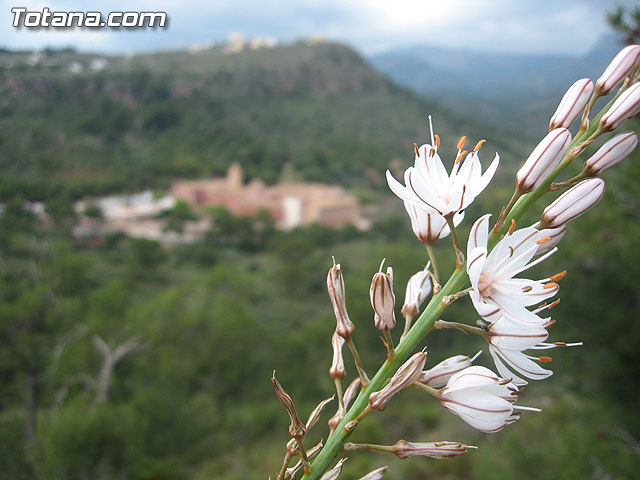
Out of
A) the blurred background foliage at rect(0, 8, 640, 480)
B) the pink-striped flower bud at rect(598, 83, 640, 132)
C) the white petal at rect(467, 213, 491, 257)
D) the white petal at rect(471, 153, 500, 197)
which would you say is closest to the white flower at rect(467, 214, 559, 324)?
the white petal at rect(467, 213, 491, 257)

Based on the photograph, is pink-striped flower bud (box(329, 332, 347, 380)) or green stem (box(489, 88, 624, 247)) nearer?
green stem (box(489, 88, 624, 247))

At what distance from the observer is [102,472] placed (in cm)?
1143

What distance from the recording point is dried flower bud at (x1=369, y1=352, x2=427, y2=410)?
3.08 ft

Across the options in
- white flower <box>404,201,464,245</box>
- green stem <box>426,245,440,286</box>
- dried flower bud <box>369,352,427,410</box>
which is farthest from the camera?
white flower <box>404,201,464,245</box>

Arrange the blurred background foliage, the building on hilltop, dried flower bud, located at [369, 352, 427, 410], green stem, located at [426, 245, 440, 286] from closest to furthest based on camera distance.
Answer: dried flower bud, located at [369, 352, 427, 410]
green stem, located at [426, 245, 440, 286]
the blurred background foliage
the building on hilltop

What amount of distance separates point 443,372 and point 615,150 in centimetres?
58

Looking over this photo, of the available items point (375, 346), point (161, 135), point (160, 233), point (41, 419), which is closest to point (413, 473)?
point (375, 346)

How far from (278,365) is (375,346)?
3636 mm

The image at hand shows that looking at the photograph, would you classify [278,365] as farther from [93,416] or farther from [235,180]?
[235,180]

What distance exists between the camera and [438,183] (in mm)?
Answer: 1117

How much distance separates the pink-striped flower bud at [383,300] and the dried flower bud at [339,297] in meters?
0.06

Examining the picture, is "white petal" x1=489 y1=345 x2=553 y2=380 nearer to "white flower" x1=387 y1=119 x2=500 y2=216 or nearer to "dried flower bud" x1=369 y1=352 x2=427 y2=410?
"dried flower bud" x1=369 y1=352 x2=427 y2=410

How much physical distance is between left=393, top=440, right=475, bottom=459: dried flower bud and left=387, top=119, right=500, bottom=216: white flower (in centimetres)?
47

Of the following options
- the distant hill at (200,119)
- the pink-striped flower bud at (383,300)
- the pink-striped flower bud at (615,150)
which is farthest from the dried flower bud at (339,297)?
the distant hill at (200,119)
